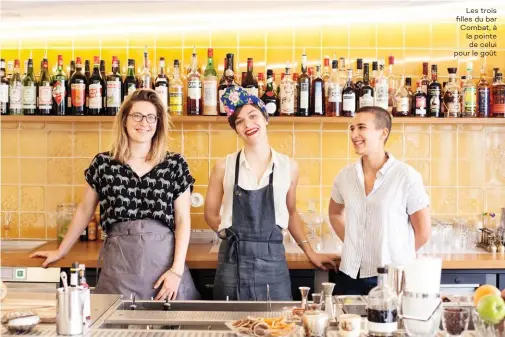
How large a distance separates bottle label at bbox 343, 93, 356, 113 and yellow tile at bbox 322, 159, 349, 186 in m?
0.40

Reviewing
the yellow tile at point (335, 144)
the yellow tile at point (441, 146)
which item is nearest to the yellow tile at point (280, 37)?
the yellow tile at point (335, 144)

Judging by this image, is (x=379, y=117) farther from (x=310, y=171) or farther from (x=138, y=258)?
(x=138, y=258)

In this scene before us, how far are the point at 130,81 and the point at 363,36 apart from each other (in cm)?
135

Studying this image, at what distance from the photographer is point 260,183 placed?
3508 mm

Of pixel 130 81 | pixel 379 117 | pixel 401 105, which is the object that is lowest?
pixel 379 117

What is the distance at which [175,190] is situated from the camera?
3291 mm

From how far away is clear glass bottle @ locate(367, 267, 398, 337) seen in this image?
203 centimetres

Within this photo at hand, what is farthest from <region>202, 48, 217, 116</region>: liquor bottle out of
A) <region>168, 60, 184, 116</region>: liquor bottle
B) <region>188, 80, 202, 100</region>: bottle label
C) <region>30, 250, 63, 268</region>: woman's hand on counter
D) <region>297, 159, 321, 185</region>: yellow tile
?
<region>30, 250, 63, 268</region>: woman's hand on counter

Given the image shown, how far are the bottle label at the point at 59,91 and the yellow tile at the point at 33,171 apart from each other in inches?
17.7

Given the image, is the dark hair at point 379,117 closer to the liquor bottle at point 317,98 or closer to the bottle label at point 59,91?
the liquor bottle at point 317,98

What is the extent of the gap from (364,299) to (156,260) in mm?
1082

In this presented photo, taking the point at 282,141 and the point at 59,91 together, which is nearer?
the point at 59,91

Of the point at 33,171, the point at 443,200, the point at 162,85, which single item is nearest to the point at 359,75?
the point at 443,200

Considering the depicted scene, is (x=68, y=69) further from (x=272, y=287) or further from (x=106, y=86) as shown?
(x=272, y=287)
